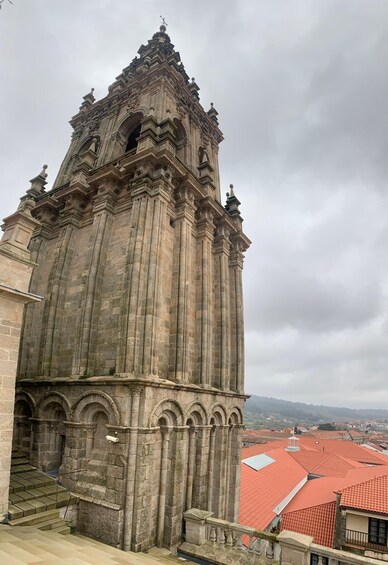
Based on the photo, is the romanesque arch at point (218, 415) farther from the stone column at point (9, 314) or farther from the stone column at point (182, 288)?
the stone column at point (9, 314)

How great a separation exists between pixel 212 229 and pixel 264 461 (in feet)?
106

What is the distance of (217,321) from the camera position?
1658 cm

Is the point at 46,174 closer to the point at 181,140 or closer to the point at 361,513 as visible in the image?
the point at 181,140

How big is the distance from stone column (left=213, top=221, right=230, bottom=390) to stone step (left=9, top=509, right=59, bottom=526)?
7953 millimetres

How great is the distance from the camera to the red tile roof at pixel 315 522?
22.6 metres

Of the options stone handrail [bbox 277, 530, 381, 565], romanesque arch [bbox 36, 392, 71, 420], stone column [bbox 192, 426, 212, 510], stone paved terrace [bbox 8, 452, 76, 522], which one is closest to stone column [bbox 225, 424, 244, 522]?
stone column [bbox 192, 426, 212, 510]

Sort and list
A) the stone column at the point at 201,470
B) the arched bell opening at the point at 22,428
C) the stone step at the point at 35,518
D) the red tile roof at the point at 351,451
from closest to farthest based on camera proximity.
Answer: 1. the stone step at the point at 35,518
2. the stone column at the point at 201,470
3. the arched bell opening at the point at 22,428
4. the red tile roof at the point at 351,451

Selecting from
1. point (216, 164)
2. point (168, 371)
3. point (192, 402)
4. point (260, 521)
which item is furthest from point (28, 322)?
point (260, 521)

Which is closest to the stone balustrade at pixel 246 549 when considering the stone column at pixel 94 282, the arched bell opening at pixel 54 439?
the arched bell opening at pixel 54 439

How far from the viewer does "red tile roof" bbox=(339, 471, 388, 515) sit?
20469 mm

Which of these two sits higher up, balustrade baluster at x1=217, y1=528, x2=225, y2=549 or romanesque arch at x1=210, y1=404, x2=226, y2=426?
romanesque arch at x1=210, y1=404, x2=226, y2=426

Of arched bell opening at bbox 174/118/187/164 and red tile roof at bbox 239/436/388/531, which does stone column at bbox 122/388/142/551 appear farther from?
red tile roof at bbox 239/436/388/531

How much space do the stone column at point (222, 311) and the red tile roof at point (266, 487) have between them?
36.0 feet

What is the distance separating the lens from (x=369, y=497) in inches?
850
